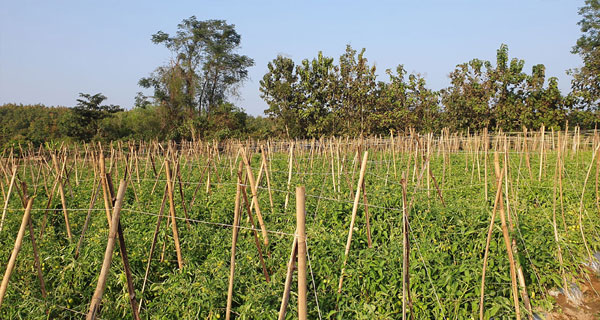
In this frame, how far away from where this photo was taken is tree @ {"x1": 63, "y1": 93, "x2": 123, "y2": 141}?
19.7 m

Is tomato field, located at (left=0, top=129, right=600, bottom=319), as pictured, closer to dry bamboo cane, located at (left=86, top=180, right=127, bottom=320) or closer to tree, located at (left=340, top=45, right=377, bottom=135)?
dry bamboo cane, located at (left=86, top=180, right=127, bottom=320)

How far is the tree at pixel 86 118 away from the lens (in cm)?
1970

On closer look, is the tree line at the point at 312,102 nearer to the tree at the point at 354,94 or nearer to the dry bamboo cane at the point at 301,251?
the tree at the point at 354,94

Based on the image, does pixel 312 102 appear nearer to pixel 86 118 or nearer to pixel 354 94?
pixel 354 94

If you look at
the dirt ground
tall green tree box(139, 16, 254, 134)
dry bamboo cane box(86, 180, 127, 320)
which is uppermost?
tall green tree box(139, 16, 254, 134)

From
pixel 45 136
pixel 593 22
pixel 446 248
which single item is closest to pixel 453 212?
pixel 446 248

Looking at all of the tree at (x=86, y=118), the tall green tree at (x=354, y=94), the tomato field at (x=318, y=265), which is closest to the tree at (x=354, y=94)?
the tall green tree at (x=354, y=94)

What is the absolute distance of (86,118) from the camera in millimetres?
20172

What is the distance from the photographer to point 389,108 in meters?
25.0

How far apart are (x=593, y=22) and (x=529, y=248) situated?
106 feet

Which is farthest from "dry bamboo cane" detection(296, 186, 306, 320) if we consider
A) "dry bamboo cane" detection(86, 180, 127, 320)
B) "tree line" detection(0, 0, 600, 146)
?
"tree line" detection(0, 0, 600, 146)

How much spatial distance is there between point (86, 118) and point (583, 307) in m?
22.1

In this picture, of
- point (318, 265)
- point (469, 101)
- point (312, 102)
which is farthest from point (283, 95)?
point (318, 265)

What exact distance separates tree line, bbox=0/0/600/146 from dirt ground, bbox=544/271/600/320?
56.2ft
